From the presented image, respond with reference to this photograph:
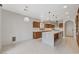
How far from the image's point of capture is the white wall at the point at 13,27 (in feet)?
24.8

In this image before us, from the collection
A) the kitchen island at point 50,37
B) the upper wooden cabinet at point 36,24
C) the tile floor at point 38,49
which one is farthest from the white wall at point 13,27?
the kitchen island at point 50,37

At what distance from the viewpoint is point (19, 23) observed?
962cm

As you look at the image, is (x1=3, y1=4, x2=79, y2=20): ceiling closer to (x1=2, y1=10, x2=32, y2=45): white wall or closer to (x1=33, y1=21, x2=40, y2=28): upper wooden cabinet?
(x1=2, y1=10, x2=32, y2=45): white wall

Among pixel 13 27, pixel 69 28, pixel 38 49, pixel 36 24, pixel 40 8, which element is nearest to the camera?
pixel 38 49

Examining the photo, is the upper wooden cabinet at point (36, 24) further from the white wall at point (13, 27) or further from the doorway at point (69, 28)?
the doorway at point (69, 28)

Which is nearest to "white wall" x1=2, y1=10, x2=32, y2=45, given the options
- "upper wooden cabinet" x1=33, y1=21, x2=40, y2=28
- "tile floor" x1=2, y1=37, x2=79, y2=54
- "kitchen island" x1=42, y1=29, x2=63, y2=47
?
"tile floor" x1=2, y1=37, x2=79, y2=54

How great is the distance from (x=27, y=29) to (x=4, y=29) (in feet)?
12.9

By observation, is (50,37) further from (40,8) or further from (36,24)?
(36,24)

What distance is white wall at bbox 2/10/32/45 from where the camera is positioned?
24.8 ft

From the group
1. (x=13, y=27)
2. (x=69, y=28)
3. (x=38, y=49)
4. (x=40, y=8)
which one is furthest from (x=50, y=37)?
(x=69, y=28)

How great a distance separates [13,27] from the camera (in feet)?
28.2

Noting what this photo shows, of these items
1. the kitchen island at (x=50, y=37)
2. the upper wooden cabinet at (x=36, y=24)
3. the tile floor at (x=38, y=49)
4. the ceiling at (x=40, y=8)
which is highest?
the ceiling at (x=40, y=8)
